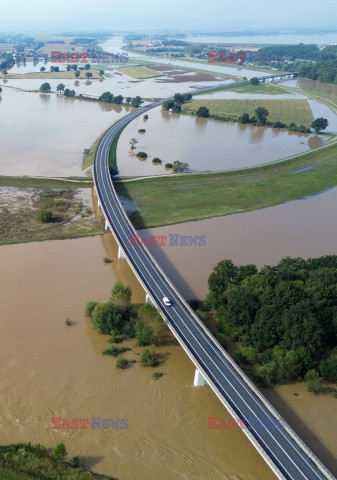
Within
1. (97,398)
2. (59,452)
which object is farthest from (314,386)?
(59,452)

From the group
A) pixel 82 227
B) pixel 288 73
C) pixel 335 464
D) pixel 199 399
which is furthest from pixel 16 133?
pixel 288 73

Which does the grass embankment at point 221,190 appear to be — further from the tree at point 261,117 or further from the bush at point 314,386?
the tree at point 261,117

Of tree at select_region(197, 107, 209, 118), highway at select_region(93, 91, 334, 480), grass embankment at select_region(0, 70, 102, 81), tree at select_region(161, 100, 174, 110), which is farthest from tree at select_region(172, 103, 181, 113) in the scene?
highway at select_region(93, 91, 334, 480)

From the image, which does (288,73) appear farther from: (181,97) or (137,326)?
(137,326)

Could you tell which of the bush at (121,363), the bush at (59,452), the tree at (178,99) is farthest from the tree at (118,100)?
the bush at (59,452)

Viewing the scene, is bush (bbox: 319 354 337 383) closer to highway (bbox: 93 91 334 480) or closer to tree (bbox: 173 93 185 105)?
highway (bbox: 93 91 334 480)

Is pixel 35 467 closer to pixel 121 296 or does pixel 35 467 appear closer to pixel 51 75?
pixel 121 296
